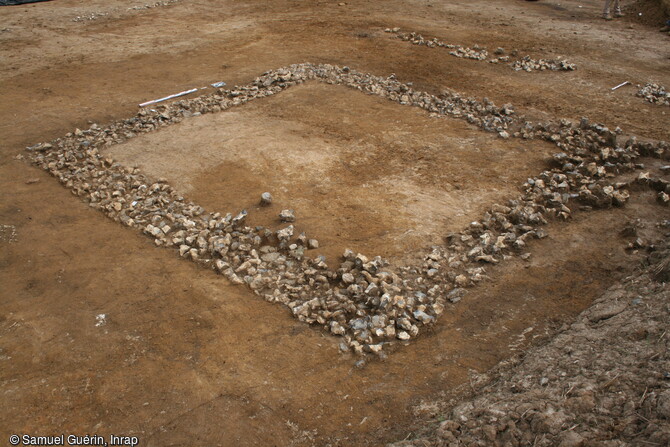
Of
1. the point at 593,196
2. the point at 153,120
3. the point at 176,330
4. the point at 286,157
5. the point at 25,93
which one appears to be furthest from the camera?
the point at 25,93

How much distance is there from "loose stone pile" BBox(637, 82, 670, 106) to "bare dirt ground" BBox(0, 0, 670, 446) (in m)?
0.23

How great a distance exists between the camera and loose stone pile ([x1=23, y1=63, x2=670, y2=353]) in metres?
5.05

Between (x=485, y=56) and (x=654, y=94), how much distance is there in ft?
13.0

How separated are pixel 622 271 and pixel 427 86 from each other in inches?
249

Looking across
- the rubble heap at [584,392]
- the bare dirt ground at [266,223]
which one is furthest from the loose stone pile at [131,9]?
the rubble heap at [584,392]

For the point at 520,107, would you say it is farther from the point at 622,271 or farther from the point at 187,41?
the point at 187,41

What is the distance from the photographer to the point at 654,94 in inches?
402

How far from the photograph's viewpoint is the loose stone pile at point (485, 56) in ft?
38.1

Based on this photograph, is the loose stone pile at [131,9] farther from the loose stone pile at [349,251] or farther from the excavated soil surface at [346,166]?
the excavated soil surface at [346,166]

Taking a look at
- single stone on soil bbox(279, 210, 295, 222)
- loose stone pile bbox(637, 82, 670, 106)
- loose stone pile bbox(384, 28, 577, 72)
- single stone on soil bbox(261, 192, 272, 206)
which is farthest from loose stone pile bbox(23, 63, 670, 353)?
loose stone pile bbox(384, 28, 577, 72)

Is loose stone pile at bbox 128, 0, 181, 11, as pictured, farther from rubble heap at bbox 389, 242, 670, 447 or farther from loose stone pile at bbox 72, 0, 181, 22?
rubble heap at bbox 389, 242, 670, 447

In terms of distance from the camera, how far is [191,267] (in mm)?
5742

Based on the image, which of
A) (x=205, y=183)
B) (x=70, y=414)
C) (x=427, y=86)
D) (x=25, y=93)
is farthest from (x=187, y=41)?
(x=70, y=414)

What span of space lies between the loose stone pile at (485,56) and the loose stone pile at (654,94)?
171 centimetres
